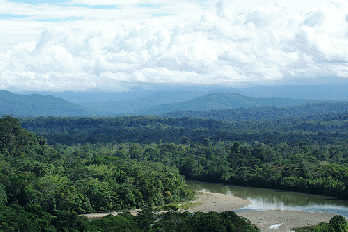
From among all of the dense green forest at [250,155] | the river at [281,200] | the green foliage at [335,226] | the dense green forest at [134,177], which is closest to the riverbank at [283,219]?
the river at [281,200]

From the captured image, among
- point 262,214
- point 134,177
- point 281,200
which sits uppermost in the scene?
point 134,177

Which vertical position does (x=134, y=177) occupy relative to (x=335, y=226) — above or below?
above

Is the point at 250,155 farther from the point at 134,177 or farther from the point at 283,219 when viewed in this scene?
the point at 283,219

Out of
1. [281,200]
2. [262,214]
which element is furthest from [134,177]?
[281,200]

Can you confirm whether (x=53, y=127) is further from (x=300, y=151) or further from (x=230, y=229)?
(x=230, y=229)

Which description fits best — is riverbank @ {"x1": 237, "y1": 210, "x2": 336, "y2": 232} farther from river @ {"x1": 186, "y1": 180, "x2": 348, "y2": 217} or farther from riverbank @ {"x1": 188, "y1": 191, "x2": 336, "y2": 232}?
river @ {"x1": 186, "y1": 180, "x2": 348, "y2": 217}

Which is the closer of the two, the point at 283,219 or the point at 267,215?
the point at 283,219

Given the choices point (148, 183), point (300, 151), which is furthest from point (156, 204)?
point (300, 151)
